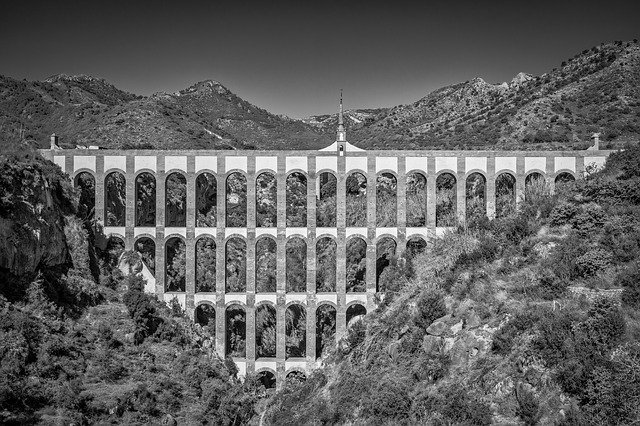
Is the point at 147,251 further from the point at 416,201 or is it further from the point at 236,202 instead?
the point at 416,201

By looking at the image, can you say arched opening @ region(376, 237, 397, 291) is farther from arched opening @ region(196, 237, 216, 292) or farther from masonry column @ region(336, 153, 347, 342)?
arched opening @ region(196, 237, 216, 292)

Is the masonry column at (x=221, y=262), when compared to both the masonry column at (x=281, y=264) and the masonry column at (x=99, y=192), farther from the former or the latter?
the masonry column at (x=99, y=192)

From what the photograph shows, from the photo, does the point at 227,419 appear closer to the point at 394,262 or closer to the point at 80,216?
the point at 394,262

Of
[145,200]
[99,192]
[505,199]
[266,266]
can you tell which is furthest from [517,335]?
[145,200]

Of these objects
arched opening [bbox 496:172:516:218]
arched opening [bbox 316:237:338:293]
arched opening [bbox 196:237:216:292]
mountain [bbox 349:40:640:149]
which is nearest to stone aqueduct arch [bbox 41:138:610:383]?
arched opening [bbox 496:172:516:218]

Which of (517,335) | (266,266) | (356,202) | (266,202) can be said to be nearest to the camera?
(517,335)
